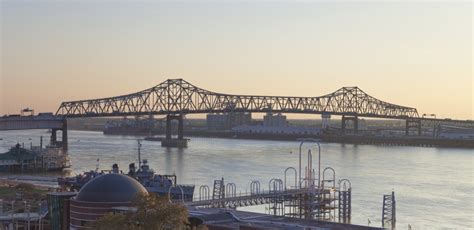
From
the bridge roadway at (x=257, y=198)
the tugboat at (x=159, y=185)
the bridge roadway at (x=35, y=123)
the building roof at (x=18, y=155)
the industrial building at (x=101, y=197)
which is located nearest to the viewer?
the industrial building at (x=101, y=197)

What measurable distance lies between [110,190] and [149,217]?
622 centimetres

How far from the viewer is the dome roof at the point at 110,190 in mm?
20953

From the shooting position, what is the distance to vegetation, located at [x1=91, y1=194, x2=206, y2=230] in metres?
15.0

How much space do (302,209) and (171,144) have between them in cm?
6739

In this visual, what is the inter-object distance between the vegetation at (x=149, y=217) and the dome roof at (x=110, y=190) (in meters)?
5.53

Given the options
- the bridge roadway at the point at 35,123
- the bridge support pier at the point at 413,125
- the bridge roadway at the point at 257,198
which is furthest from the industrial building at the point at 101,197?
the bridge support pier at the point at 413,125

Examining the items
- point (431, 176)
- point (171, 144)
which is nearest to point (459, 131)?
point (171, 144)

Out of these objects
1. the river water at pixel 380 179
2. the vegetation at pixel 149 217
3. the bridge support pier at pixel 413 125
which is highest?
the bridge support pier at pixel 413 125

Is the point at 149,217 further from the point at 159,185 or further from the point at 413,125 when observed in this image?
the point at 413,125

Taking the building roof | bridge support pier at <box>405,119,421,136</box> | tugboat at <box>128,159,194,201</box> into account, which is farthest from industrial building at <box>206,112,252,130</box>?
tugboat at <box>128,159,194,201</box>

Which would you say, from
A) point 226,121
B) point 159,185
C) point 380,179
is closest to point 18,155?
point 380,179

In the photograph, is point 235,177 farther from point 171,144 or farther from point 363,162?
point 171,144

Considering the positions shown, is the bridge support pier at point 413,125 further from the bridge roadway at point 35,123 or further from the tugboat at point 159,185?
the tugboat at point 159,185

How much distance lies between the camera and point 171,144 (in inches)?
4038
